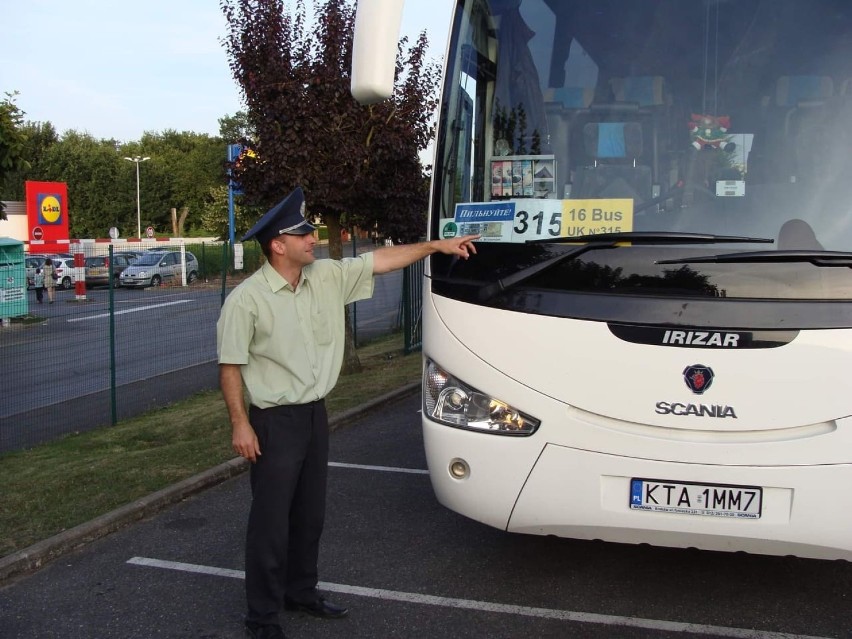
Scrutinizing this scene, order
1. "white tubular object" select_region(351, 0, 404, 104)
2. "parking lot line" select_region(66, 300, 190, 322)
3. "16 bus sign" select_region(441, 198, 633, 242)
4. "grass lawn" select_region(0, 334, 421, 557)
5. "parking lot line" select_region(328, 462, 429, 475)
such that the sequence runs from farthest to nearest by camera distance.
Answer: "parking lot line" select_region(66, 300, 190, 322)
"parking lot line" select_region(328, 462, 429, 475)
"grass lawn" select_region(0, 334, 421, 557)
"white tubular object" select_region(351, 0, 404, 104)
"16 bus sign" select_region(441, 198, 633, 242)

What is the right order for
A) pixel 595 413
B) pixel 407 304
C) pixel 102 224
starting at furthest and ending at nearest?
pixel 102 224 → pixel 407 304 → pixel 595 413

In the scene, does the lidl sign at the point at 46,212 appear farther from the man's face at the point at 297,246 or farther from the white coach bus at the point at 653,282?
the white coach bus at the point at 653,282

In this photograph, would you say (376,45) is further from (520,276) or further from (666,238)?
(666,238)

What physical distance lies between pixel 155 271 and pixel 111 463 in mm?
8576

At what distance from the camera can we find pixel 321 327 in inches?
157

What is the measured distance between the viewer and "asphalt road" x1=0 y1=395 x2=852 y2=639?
13.4 feet

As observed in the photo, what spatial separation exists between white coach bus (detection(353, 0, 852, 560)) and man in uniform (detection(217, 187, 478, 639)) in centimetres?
58

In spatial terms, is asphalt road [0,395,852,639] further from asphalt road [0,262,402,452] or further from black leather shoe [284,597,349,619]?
asphalt road [0,262,402,452]

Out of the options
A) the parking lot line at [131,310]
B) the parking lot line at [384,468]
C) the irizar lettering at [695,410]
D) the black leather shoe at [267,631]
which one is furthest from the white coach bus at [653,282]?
the parking lot line at [131,310]

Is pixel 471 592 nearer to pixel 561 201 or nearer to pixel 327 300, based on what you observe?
pixel 327 300

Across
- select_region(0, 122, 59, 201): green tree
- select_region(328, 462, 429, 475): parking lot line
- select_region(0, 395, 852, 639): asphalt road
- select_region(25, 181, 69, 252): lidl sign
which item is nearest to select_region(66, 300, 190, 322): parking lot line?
select_region(328, 462, 429, 475): parking lot line

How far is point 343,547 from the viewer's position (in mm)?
5191

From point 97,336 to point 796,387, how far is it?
8.44 m

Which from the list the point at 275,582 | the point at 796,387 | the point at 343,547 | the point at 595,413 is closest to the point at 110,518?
the point at 343,547
